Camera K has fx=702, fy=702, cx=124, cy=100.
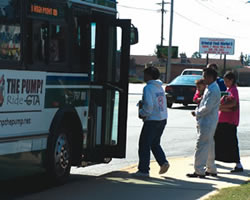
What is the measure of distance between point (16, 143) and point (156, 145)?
9.27 feet

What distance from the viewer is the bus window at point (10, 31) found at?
27.9 ft

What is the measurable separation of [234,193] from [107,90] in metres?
2.78

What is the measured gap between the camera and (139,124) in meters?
21.3

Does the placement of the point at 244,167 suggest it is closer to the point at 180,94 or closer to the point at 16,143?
the point at 16,143

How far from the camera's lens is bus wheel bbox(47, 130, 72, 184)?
384 inches

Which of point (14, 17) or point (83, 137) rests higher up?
point (14, 17)

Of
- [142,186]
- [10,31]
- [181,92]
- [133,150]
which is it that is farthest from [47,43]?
[181,92]

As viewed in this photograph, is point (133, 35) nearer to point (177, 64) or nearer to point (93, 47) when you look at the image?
point (93, 47)

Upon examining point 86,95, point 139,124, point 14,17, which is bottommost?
point 139,124

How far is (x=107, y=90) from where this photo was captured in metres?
11.0

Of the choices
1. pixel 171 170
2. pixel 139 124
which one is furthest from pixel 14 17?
pixel 139 124

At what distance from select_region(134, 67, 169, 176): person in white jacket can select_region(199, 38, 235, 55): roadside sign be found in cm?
9326

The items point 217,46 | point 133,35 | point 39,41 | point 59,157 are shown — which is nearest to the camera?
point 39,41

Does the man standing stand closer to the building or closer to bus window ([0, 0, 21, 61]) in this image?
bus window ([0, 0, 21, 61])
